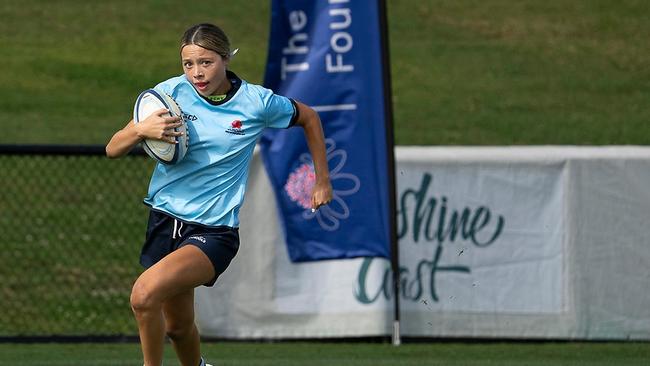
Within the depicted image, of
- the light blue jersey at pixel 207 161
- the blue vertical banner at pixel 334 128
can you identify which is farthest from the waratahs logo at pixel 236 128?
the blue vertical banner at pixel 334 128

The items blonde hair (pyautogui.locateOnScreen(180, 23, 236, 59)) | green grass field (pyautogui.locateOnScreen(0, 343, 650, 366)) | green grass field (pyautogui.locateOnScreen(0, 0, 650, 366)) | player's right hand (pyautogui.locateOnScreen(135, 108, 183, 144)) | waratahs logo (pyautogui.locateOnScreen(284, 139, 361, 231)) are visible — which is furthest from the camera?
green grass field (pyautogui.locateOnScreen(0, 0, 650, 366))

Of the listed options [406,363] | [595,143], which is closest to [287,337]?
[406,363]

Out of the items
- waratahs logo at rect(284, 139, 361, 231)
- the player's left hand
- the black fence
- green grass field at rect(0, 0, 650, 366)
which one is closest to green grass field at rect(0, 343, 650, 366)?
green grass field at rect(0, 0, 650, 366)

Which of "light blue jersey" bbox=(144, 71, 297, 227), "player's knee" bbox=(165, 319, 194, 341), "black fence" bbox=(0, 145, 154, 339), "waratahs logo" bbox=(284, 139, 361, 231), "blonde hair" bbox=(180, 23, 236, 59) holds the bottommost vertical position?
"black fence" bbox=(0, 145, 154, 339)

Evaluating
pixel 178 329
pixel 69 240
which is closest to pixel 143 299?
pixel 178 329

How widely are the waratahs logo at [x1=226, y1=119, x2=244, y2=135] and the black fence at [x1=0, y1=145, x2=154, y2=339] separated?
3.25m

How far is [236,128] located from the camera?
6434 mm

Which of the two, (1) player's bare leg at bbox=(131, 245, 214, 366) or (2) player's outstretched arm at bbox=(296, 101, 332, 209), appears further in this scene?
(2) player's outstretched arm at bbox=(296, 101, 332, 209)

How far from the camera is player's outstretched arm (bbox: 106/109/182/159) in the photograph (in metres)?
6.09

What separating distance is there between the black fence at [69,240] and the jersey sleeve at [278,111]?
3.09 m

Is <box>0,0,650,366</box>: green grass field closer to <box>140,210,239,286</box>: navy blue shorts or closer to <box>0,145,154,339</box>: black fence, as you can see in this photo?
<box>0,145,154,339</box>: black fence

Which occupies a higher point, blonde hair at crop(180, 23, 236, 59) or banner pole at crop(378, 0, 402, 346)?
blonde hair at crop(180, 23, 236, 59)

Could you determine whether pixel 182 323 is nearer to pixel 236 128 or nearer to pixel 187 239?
pixel 187 239

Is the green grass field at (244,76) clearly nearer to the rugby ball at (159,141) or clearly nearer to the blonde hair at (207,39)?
the rugby ball at (159,141)
